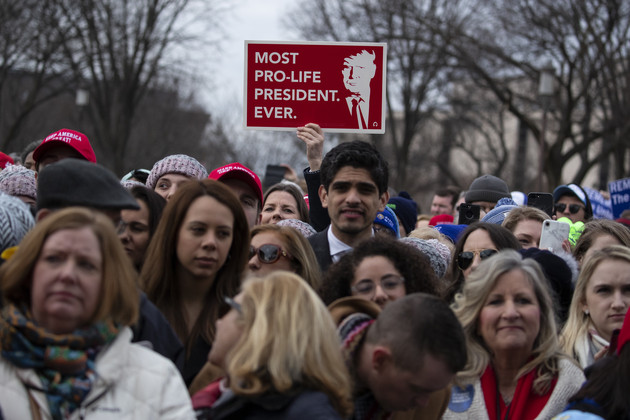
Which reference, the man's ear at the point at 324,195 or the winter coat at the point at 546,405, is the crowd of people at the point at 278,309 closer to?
the winter coat at the point at 546,405

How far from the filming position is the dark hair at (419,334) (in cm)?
356

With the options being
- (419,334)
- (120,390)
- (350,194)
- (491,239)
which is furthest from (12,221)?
(491,239)

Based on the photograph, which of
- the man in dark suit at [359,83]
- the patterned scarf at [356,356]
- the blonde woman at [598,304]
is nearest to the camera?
the patterned scarf at [356,356]

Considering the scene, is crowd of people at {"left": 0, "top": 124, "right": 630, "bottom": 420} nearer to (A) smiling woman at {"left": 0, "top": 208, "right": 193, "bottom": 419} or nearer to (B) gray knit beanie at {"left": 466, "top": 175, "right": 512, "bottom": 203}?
(A) smiling woman at {"left": 0, "top": 208, "right": 193, "bottom": 419}

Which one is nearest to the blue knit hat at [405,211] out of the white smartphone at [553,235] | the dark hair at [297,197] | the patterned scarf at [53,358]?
the dark hair at [297,197]

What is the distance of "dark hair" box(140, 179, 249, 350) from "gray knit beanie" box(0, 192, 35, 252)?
616 millimetres

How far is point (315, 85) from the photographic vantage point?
6805mm

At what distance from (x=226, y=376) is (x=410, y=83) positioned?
2316 centimetres

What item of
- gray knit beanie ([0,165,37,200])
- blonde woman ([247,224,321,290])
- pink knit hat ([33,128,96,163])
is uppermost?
pink knit hat ([33,128,96,163])

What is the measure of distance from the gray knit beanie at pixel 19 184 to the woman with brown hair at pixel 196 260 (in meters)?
1.57

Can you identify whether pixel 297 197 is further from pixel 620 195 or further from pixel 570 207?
pixel 620 195

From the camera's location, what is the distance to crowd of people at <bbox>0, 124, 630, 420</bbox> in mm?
3346

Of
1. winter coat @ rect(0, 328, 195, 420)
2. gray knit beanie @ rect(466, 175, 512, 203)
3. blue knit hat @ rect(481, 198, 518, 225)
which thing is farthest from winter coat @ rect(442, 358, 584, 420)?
gray knit beanie @ rect(466, 175, 512, 203)

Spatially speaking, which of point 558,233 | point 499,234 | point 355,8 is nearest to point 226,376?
point 499,234
